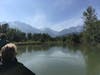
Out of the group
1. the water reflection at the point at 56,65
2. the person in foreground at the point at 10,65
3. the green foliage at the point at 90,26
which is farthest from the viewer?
the green foliage at the point at 90,26

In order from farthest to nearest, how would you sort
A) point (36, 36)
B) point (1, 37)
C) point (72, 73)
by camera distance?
point (36, 36) → point (72, 73) → point (1, 37)

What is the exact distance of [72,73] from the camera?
11.7 metres

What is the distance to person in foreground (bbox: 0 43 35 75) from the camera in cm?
242

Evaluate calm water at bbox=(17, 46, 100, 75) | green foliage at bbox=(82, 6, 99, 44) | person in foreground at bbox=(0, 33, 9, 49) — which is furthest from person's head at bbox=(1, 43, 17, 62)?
green foliage at bbox=(82, 6, 99, 44)

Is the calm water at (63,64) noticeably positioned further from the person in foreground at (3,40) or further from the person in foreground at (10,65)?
the person in foreground at (10,65)

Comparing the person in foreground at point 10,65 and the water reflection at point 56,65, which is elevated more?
the person in foreground at point 10,65

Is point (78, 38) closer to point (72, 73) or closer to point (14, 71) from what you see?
point (72, 73)

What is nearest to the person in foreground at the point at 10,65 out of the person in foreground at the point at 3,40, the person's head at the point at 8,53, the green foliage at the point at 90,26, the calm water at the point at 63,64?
the person's head at the point at 8,53

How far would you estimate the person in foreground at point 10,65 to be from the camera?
242 centimetres

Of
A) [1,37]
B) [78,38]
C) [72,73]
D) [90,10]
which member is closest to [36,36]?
[78,38]

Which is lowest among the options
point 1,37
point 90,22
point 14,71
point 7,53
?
point 14,71

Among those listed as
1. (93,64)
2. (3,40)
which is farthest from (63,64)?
(3,40)

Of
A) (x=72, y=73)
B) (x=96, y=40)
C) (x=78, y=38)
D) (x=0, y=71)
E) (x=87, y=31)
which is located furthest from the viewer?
(x=78, y=38)

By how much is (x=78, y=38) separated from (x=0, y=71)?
192ft
